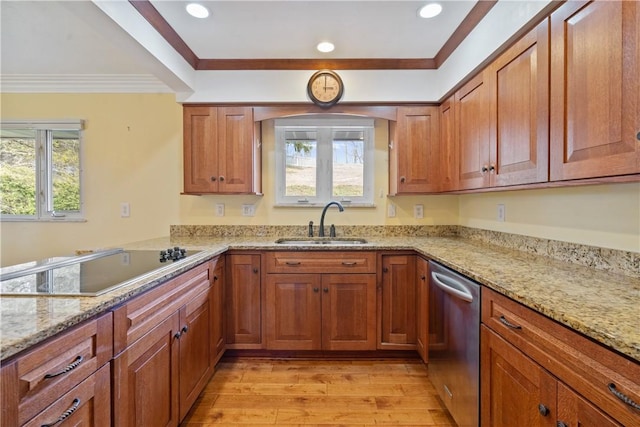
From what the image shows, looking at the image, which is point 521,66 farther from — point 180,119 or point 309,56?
point 180,119

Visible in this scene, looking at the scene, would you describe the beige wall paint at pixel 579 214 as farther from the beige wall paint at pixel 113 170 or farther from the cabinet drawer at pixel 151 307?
the beige wall paint at pixel 113 170

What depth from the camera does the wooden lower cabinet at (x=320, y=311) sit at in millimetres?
2145

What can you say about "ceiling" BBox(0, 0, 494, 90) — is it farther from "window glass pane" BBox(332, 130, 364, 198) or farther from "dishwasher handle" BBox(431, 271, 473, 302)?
"dishwasher handle" BBox(431, 271, 473, 302)

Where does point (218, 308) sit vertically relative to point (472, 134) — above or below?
below

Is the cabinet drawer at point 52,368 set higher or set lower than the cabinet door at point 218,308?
higher

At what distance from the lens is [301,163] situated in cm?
274

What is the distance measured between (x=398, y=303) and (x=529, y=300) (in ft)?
4.20

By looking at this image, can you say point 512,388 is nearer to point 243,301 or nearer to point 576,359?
point 576,359

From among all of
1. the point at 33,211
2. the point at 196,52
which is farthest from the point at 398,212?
the point at 33,211

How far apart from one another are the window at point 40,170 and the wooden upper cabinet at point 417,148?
9.53 feet

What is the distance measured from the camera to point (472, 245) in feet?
6.93

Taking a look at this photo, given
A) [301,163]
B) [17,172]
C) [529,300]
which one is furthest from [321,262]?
[17,172]

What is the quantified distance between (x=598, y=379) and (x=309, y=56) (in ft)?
8.03

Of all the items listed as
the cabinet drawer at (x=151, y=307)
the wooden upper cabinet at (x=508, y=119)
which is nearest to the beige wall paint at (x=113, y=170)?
the cabinet drawer at (x=151, y=307)
